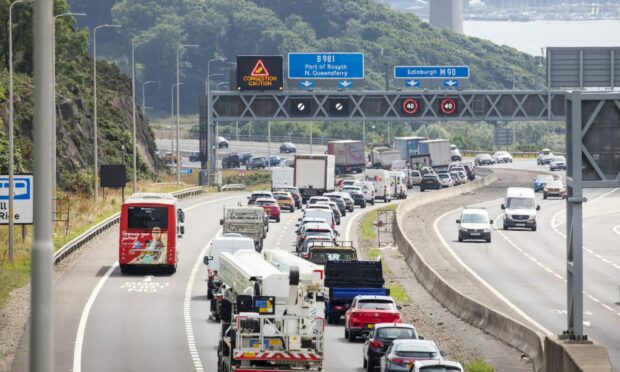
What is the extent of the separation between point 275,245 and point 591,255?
54.9ft

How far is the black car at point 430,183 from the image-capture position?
12488cm

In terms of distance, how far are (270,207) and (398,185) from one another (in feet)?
97.9

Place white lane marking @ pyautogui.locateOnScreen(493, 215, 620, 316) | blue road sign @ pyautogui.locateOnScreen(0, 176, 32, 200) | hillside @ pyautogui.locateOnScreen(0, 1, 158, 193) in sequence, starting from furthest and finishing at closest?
hillside @ pyautogui.locateOnScreen(0, 1, 158, 193) < white lane marking @ pyautogui.locateOnScreen(493, 215, 620, 316) < blue road sign @ pyautogui.locateOnScreen(0, 176, 32, 200)

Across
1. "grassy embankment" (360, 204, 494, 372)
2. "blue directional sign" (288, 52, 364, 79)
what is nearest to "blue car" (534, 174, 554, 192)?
"blue directional sign" (288, 52, 364, 79)

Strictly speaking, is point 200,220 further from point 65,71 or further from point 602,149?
point 602,149

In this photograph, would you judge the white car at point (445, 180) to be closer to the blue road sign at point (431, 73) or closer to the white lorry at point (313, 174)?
the blue road sign at point (431, 73)

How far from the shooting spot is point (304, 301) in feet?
109

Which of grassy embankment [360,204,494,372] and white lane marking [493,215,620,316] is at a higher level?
grassy embankment [360,204,494,372]

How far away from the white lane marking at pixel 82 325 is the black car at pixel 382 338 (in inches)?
251

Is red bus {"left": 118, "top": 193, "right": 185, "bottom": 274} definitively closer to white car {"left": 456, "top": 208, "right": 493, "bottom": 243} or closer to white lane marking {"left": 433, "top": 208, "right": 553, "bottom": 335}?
white lane marking {"left": 433, "top": 208, "right": 553, "bottom": 335}

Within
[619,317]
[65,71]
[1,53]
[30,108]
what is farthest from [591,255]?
[65,71]

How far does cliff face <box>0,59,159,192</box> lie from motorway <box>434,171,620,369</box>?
22.4 meters

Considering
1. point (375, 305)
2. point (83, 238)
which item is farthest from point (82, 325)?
point (83, 238)

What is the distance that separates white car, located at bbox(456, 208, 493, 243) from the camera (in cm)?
8075
